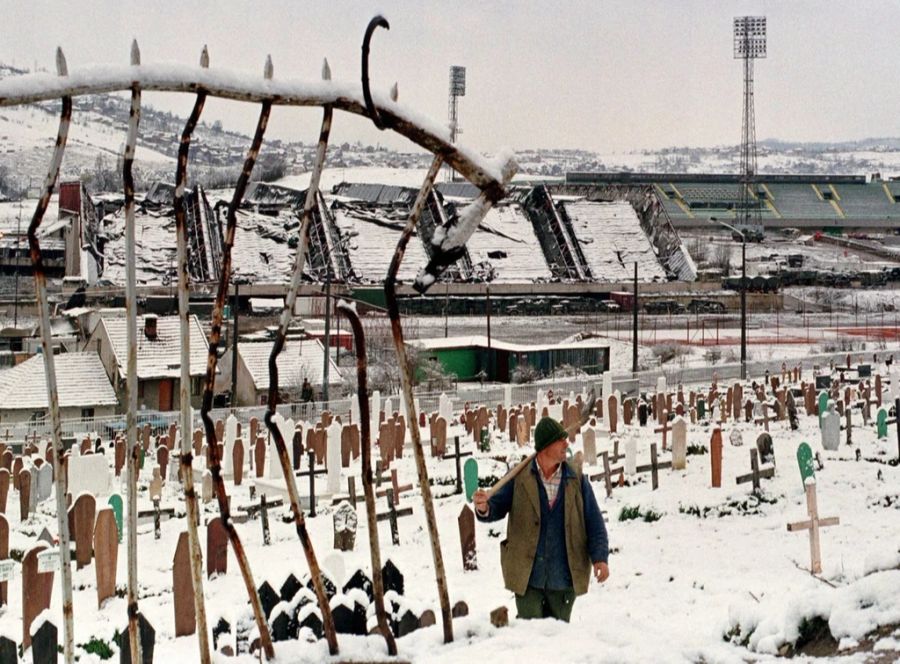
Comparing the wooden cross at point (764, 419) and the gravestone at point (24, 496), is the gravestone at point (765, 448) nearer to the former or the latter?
the wooden cross at point (764, 419)

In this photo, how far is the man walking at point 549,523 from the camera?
18.9ft

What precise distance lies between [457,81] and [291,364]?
51.3 m

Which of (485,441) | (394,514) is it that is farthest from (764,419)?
(394,514)

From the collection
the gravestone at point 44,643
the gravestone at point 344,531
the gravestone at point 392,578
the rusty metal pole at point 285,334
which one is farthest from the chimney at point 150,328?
the rusty metal pole at point 285,334

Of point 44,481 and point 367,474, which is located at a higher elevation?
point 367,474

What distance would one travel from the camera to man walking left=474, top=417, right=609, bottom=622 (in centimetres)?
575

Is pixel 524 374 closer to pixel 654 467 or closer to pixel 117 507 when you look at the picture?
pixel 654 467

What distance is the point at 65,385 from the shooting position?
84.3ft

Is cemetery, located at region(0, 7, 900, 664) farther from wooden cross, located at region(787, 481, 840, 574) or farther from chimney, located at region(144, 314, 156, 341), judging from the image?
chimney, located at region(144, 314, 156, 341)

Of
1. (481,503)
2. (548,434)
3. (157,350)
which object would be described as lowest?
(157,350)

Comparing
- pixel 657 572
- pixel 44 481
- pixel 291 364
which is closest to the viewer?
pixel 657 572

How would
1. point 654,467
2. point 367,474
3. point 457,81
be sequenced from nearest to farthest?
point 367,474
point 654,467
point 457,81

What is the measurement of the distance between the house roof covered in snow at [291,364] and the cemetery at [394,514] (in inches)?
99.9

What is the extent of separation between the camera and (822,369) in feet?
98.8
